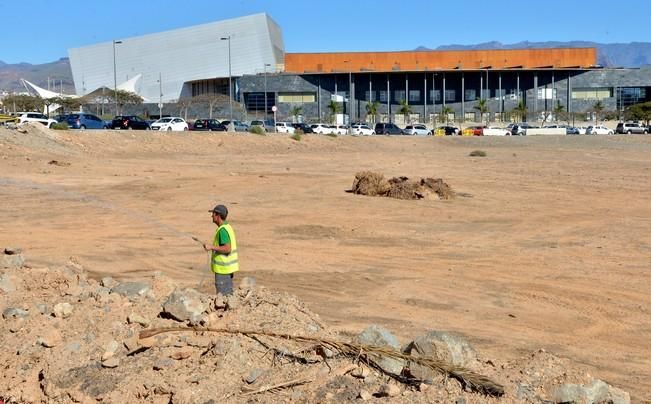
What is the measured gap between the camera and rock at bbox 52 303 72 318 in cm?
866

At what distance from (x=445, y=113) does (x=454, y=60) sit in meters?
13.9

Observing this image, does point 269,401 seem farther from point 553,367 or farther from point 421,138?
point 421,138

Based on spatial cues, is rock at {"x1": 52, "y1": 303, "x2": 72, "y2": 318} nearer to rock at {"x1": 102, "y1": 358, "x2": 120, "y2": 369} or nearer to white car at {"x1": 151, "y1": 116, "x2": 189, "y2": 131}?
rock at {"x1": 102, "y1": 358, "x2": 120, "y2": 369}

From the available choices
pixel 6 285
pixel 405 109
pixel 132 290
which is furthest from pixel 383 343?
pixel 405 109

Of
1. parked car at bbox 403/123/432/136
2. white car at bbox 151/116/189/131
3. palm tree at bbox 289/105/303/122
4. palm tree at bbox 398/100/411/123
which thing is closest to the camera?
white car at bbox 151/116/189/131

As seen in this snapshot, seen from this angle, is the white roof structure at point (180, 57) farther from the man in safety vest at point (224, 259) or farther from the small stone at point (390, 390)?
the small stone at point (390, 390)

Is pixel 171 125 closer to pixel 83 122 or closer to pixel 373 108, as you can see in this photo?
pixel 83 122

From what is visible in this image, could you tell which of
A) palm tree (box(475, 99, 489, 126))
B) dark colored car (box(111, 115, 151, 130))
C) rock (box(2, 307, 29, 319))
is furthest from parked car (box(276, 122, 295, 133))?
rock (box(2, 307, 29, 319))

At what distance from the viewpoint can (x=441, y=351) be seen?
23.9ft

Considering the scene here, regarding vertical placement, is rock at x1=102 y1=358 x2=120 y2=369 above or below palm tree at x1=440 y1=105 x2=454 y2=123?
below

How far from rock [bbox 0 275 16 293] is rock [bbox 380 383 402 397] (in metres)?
4.99

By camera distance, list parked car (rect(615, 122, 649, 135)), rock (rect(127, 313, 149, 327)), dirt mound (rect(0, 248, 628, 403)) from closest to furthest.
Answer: dirt mound (rect(0, 248, 628, 403)), rock (rect(127, 313, 149, 327)), parked car (rect(615, 122, 649, 135))

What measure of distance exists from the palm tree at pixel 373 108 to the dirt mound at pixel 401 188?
292ft

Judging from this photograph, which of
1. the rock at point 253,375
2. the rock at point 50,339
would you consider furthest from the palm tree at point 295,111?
the rock at point 253,375
